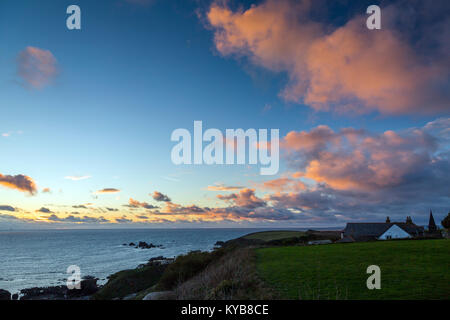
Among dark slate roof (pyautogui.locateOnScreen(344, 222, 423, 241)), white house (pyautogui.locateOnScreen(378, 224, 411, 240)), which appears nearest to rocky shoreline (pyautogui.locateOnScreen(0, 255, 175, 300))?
dark slate roof (pyautogui.locateOnScreen(344, 222, 423, 241))

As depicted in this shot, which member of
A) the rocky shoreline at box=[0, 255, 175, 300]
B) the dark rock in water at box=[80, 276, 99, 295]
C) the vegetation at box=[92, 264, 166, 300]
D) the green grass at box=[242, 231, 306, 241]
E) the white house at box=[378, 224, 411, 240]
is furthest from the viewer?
the green grass at box=[242, 231, 306, 241]

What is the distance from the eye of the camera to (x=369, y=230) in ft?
200

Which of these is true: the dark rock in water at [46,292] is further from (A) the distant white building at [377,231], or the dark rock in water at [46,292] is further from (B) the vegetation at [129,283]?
(A) the distant white building at [377,231]

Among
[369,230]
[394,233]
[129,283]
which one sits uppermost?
[369,230]

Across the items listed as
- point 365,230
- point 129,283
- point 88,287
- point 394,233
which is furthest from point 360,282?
point 394,233

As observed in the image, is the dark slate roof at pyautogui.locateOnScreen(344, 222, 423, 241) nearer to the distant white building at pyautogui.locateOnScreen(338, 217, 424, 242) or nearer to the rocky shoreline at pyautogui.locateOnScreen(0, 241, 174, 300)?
the distant white building at pyautogui.locateOnScreen(338, 217, 424, 242)

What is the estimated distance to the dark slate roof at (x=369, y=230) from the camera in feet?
195

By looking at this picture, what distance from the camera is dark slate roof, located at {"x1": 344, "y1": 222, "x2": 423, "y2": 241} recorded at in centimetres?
Result: 5956

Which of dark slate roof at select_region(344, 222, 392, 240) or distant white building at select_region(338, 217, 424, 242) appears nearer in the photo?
distant white building at select_region(338, 217, 424, 242)

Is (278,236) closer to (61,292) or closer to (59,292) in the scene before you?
(61,292)
